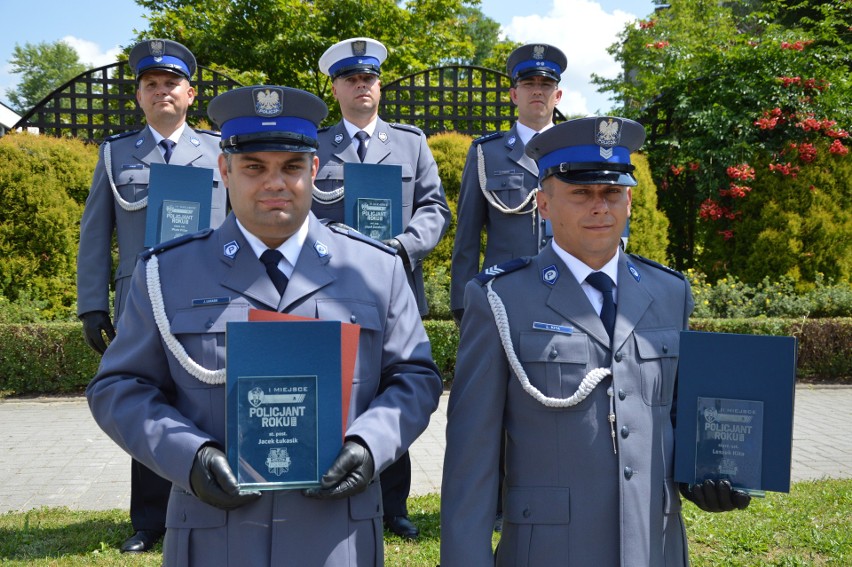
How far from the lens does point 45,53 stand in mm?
67750

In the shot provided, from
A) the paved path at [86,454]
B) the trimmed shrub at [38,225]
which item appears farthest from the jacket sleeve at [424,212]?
the trimmed shrub at [38,225]

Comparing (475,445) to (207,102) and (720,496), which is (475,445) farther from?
(207,102)

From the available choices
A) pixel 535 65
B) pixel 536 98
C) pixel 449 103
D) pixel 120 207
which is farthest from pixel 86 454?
pixel 449 103

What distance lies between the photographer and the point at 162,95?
14.1ft

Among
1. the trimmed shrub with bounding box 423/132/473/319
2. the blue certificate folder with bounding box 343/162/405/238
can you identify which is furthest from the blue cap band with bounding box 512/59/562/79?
the trimmed shrub with bounding box 423/132/473/319

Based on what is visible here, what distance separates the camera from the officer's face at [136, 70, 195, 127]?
4.27 m

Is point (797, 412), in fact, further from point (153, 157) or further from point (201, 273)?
point (201, 273)

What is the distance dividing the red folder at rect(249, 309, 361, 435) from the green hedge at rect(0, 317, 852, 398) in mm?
6662

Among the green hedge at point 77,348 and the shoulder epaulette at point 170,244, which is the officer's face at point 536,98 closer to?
the shoulder epaulette at point 170,244

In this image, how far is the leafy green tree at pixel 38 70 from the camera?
6725 centimetres

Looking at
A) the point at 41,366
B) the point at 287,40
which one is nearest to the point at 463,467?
the point at 41,366

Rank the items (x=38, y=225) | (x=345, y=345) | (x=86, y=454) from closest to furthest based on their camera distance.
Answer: (x=345, y=345) < (x=86, y=454) < (x=38, y=225)

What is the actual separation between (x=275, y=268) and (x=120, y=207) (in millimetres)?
2333

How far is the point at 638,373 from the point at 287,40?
16.2m
